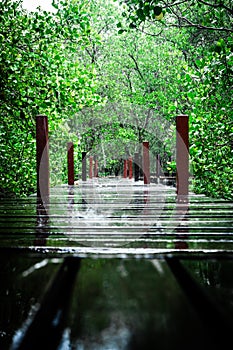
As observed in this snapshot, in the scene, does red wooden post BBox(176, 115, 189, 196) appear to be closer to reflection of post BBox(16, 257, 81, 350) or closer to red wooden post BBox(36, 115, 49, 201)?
red wooden post BBox(36, 115, 49, 201)

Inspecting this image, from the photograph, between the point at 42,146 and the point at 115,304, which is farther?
the point at 42,146

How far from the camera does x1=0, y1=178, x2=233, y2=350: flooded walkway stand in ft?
2.34

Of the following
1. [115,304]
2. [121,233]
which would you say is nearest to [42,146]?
[121,233]

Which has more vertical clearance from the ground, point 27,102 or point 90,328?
point 27,102

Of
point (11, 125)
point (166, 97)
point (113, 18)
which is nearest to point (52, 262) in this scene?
point (11, 125)

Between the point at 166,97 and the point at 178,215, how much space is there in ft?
39.5

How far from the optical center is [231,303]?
0.88 meters

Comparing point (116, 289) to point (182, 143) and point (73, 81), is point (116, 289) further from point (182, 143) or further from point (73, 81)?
point (73, 81)

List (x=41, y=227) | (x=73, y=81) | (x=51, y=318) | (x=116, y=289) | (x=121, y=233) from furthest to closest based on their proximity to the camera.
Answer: (x=73, y=81) → (x=41, y=227) → (x=121, y=233) → (x=116, y=289) → (x=51, y=318)

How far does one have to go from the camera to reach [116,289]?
0.96 metres

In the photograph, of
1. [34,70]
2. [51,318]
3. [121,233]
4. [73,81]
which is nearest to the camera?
[51,318]

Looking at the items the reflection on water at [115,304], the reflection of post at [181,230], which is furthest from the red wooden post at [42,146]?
the reflection on water at [115,304]

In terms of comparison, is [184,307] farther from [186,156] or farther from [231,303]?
[186,156]

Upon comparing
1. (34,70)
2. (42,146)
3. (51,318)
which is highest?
(34,70)
